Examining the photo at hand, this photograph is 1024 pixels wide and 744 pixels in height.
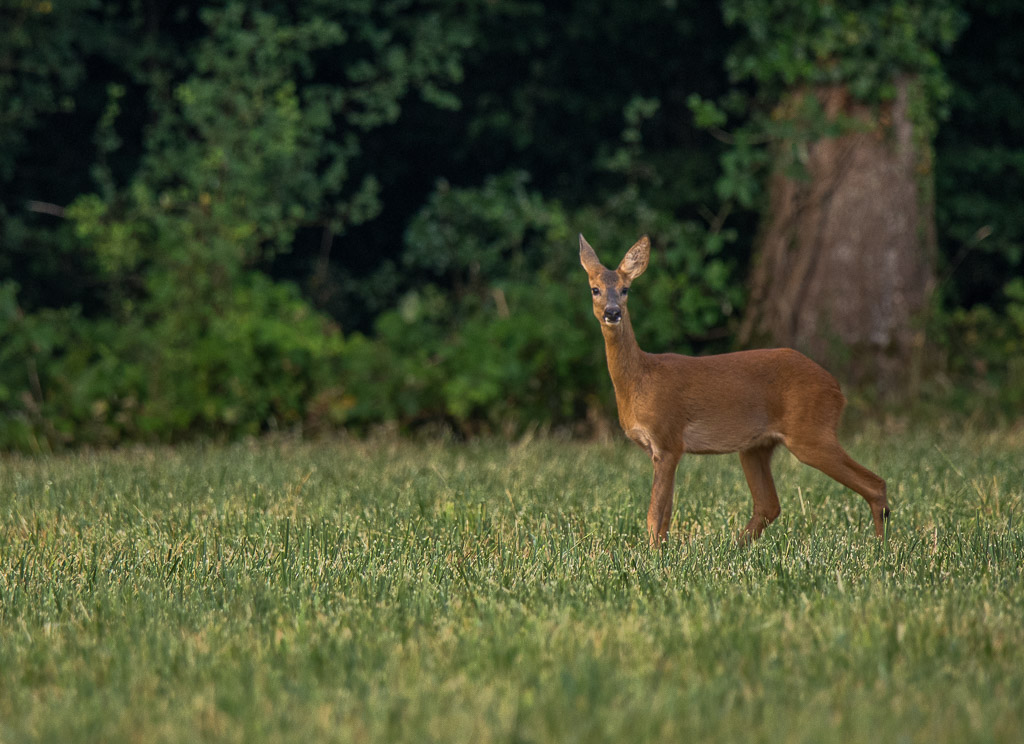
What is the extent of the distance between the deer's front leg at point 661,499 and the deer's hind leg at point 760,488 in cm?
50

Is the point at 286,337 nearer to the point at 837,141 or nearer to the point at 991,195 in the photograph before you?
the point at 837,141

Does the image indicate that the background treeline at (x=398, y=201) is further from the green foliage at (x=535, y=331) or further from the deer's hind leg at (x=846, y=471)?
the deer's hind leg at (x=846, y=471)

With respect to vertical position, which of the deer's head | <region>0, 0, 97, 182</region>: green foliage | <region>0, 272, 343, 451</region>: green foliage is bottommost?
<region>0, 272, 343, 451</region>: green foliage

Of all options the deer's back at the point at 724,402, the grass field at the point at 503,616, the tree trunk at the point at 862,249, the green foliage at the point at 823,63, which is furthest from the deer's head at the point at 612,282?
the green foliage at the point at 823,63

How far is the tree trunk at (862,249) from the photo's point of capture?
1211 cm

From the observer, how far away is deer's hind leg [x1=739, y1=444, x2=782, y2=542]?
628cm

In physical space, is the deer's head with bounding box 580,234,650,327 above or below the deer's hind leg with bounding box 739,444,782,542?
above

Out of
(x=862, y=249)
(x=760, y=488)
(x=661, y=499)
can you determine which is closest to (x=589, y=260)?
(x=661, y=499)

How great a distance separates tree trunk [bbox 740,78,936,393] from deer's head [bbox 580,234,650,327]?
628 centimetres

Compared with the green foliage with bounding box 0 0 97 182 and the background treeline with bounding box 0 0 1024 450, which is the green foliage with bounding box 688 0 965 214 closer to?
the background treeline with bounding box 0 0 1024 450

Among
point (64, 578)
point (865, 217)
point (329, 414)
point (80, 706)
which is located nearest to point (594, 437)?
point (329, 414)

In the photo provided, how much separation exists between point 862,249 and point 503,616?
8.60 metres

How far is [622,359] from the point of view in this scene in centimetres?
606

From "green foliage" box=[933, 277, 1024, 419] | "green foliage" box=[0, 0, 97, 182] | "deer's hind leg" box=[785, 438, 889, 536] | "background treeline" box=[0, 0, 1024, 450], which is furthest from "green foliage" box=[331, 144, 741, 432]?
"deer's hind leg" box=[785, 438, 889, 536]
